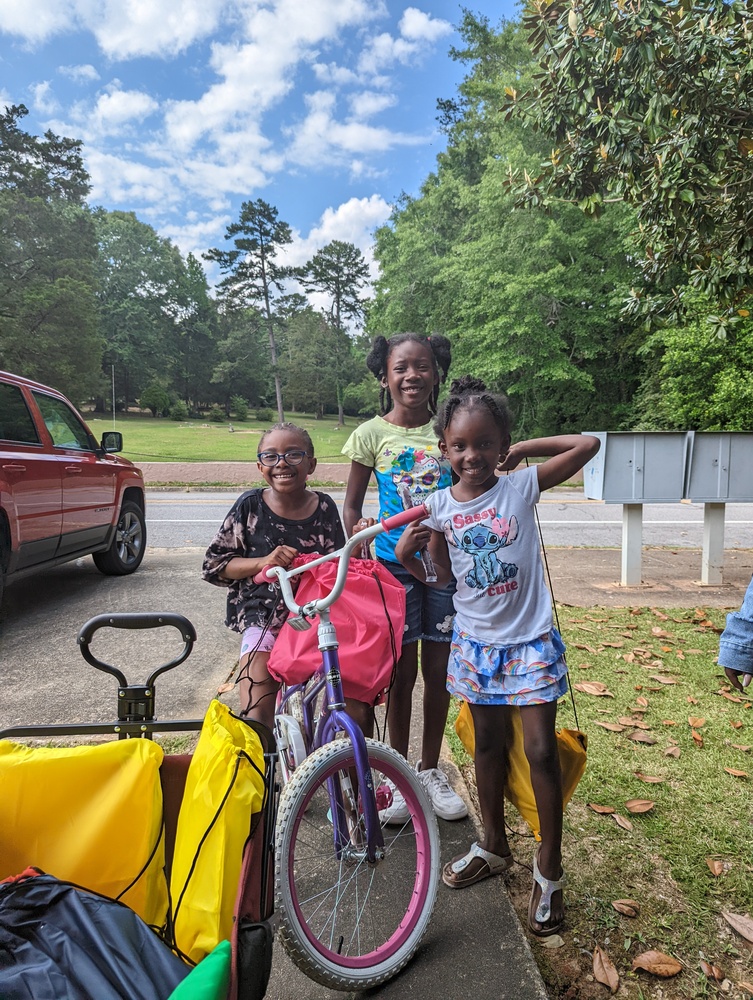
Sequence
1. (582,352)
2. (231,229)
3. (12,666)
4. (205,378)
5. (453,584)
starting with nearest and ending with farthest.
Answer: (453,584) → (12,666) → (582,352) → (231,229) → (205,378)

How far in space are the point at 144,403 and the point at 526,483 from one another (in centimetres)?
4420

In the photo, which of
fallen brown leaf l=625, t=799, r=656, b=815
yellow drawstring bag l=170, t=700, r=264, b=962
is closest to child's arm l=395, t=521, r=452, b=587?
yellow drawstring bag l=170, t=700, r=264, b=962

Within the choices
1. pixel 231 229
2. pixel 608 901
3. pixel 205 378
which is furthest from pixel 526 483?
pixel 205 378

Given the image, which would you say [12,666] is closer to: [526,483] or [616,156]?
[526,483]

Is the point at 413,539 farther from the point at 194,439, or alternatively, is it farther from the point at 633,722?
the point at 194,439

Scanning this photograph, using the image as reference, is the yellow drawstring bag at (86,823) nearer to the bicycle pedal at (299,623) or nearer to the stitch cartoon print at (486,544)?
the bicycle pedal at (299,623)

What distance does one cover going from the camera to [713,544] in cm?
652

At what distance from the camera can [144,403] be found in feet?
141

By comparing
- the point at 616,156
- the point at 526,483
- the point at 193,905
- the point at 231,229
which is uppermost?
the point at 231,229

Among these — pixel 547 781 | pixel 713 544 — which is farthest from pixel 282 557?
pixel 713 544

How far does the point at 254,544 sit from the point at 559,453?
1.15 metres

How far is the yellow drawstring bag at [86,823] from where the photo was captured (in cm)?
156

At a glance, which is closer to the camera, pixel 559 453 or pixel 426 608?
pixel 559 453

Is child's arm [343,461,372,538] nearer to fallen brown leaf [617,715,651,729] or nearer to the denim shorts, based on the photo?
the denim shorts
